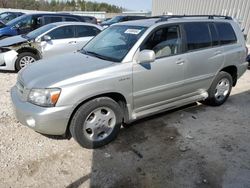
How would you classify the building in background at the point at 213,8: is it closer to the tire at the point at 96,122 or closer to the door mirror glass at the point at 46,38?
the door mirror glass at the point at 46,38

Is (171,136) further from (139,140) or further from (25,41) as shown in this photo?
(25,41)

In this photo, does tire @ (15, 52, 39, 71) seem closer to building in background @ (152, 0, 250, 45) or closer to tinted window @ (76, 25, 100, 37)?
tinted window @ (76, 25, 100, 37)

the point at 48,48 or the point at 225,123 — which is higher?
the point at 48,48

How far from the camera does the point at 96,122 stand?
3.45m

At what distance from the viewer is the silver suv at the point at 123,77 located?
3111mm

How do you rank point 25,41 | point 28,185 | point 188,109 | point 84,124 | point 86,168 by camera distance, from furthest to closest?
point 25,41 → point 188,109 → point 84,124 → point 86,168 → point 28,185

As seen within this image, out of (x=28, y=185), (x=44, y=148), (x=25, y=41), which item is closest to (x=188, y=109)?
(x=44, y=148)

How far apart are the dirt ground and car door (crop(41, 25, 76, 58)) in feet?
10.00

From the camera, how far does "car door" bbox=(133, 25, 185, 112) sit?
11.9 ft

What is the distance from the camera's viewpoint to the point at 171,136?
3893 millimetres

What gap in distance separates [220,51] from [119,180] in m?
3.12

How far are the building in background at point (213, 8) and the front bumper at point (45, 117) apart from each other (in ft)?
40.2

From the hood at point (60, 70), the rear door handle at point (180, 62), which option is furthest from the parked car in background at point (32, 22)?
the rear door handle at point (180, 62)

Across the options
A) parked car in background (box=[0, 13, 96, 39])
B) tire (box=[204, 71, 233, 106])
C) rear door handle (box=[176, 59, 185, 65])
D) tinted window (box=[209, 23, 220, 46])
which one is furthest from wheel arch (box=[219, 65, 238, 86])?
parked car in background (box=[0, 13, 96, 39])
